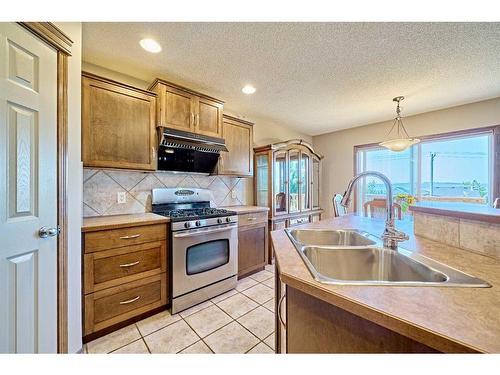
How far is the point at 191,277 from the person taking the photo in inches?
74.0

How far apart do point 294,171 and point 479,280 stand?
2.75 m

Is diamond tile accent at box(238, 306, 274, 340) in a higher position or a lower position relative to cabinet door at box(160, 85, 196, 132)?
lower

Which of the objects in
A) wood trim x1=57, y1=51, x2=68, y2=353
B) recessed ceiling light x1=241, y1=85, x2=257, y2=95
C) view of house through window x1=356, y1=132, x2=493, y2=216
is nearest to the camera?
wood trim x1=57, y1=51, x2=68, y2=353

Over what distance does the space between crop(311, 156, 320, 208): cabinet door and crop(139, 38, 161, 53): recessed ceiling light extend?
289 centimetres

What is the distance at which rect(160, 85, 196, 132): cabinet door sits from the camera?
196 centimetres

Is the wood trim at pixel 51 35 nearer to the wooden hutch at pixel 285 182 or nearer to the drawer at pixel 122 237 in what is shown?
the drawer at pixel 122 237

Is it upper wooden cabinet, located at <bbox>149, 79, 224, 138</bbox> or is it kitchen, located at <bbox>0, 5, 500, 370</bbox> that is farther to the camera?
upper wooden cabinet, located at <bbox>149, 79, 224, 138</bbox>

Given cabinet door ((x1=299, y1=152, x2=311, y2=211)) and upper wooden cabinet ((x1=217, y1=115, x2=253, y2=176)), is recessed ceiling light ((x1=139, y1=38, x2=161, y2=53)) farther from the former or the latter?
cabinet door ((x1=299, y1=152, x2=311, y2=211))

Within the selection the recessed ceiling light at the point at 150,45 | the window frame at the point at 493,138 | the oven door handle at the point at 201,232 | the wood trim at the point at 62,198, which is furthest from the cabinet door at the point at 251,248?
the window frame at the point at 493,138

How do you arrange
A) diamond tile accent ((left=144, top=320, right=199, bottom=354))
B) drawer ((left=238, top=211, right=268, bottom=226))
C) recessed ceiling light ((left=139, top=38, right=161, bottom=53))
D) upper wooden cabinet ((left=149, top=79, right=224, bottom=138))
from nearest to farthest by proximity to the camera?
diamond tile accent ((left=144, top=320, right=199, bottom=354)) < recessed ceiling light ((left=139, top=38, right=161, bottom=53)) < upper wooden cabinet ((left=149, top=79, right=224, bottom=138)) < drawer ((left=238, top=211, right=268, bottom=226))

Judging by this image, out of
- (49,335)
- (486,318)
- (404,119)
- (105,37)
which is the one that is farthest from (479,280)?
(404,119)

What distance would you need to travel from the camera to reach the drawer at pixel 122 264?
1455mm

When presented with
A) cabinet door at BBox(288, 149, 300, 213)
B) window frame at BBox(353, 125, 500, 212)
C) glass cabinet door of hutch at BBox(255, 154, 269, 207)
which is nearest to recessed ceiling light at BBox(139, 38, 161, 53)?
glass cabinet door of hutch at BBox(255, 154, 269, 207)
